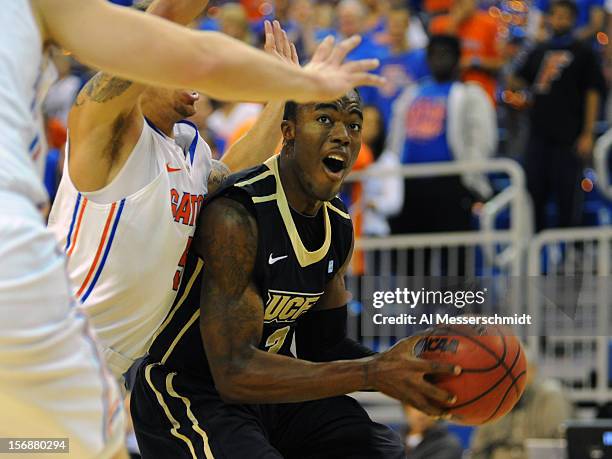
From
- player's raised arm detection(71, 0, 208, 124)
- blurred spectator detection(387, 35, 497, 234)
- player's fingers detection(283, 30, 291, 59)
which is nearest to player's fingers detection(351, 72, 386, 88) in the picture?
player's raised arm detection(71, 0, 208, 124)

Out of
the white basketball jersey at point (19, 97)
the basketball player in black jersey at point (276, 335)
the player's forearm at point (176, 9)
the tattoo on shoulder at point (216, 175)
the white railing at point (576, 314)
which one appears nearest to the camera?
the white basketball jersey at point (19, 97)

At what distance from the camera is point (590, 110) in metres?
10.5

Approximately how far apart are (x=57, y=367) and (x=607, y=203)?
8.56 m

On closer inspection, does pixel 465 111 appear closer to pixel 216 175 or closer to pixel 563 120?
pixel 563 120

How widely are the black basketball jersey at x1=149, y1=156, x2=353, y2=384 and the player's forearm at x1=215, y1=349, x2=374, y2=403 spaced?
347mm

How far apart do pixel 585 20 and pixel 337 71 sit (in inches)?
361

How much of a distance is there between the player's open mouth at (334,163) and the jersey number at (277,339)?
70cm

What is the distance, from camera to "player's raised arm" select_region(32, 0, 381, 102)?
10.6ft

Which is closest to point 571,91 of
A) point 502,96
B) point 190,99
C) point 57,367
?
point 502,96

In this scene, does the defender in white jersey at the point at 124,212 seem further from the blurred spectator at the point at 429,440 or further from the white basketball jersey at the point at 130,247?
the blurred spectator at the point at 429,440

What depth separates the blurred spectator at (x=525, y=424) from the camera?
26.8ft

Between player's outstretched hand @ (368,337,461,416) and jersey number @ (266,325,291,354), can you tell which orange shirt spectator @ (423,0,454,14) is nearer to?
jersey number @ (266,325,291,354)

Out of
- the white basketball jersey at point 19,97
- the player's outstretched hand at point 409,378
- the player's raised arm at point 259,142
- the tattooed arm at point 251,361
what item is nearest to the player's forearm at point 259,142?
the player's raised arm at point 259,142
